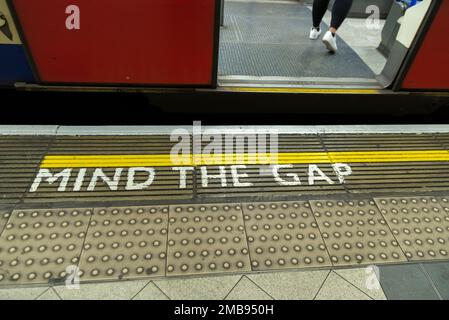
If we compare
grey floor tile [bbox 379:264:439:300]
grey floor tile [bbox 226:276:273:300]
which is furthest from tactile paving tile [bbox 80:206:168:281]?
grey floor tile [bbox 379:264:439:300]

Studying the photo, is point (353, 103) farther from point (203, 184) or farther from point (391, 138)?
point (203, 184)

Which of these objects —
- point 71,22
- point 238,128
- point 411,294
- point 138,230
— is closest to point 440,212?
point 411,294

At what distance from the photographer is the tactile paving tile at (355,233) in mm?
1938

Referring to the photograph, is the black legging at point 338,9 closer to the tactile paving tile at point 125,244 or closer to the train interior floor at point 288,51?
the train interior floor at point 288,51

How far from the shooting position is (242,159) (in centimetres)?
257

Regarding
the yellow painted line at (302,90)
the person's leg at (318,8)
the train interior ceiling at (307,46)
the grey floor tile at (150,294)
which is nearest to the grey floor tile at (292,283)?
the grey floor tile at (150,294)

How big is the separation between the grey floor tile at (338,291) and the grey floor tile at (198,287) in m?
0.48

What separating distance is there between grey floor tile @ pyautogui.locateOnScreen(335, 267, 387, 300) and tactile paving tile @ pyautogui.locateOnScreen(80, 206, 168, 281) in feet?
3.53

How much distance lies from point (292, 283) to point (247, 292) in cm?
27

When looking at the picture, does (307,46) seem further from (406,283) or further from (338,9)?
(406,283)

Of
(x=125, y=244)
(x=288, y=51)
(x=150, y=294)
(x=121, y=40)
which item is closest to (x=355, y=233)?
(x=150, y=294)

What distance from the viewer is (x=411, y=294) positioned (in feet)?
5.77

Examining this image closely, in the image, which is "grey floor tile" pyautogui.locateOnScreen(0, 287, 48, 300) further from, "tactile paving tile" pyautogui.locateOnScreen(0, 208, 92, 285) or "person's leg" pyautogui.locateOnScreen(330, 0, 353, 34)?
"person's leg" pyautogui.locateOnScreen(330, 0, 353, 34)
